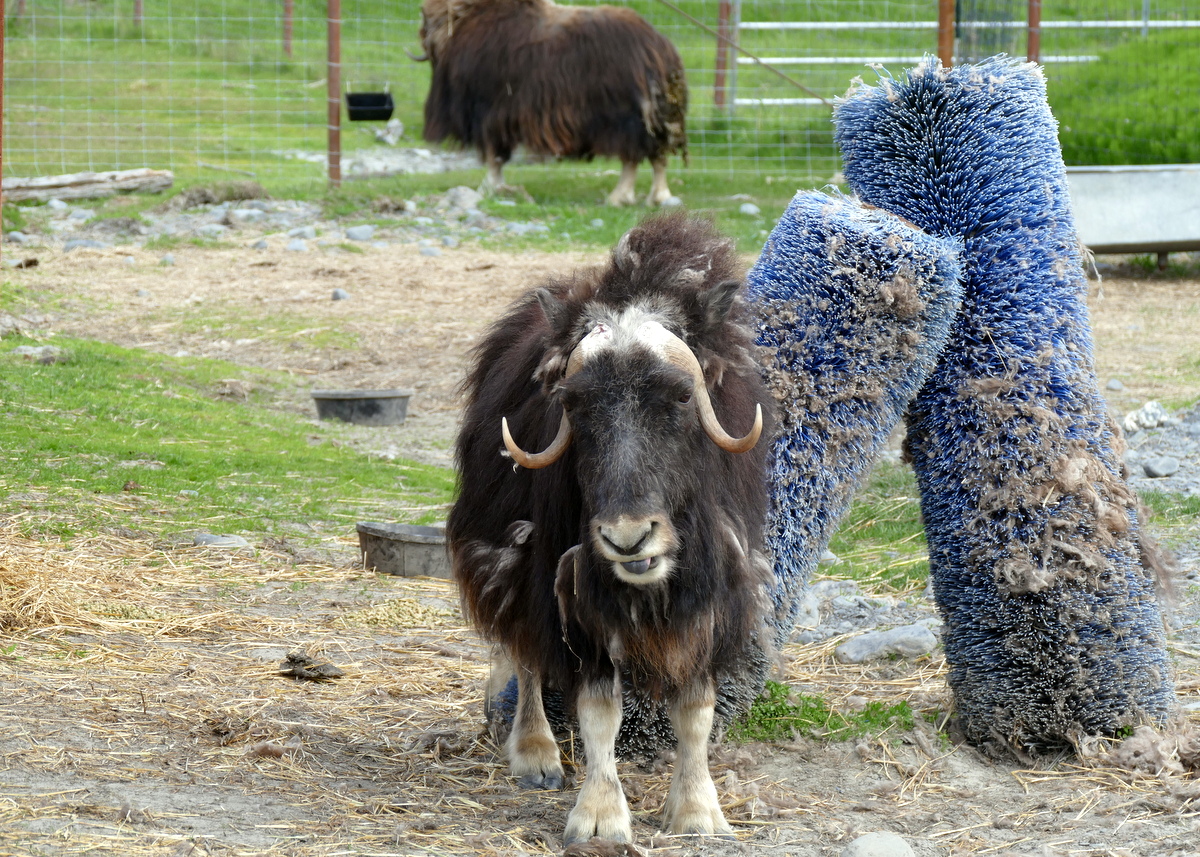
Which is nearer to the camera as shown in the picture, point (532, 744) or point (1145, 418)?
point (532, 744)

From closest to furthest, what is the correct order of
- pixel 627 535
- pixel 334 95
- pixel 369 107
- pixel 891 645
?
pixel 627 535
pixel 891 645
pixel 334 95
pixel 369 107

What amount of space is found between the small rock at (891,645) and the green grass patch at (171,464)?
231 centimetres

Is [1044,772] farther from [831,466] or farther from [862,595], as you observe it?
[862,595]

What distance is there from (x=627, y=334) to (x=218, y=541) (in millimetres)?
3107

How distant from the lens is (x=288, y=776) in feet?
11.7

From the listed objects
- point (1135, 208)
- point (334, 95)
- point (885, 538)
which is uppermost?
point (334, 95)

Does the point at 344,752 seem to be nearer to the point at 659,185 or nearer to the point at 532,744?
the point at 532,744

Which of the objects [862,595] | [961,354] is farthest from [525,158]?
[961,354]

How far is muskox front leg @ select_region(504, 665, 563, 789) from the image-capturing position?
3746mm

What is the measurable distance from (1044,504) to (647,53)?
11185 mm

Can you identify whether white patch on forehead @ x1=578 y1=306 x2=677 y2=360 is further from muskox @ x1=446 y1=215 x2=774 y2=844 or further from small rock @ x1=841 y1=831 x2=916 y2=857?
small rock @ x1=841 y1=831 x2=916 y2=857

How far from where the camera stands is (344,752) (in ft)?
12.5

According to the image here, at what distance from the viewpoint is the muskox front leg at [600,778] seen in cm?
323

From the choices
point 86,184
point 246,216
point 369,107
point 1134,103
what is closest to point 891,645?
point 246,216
